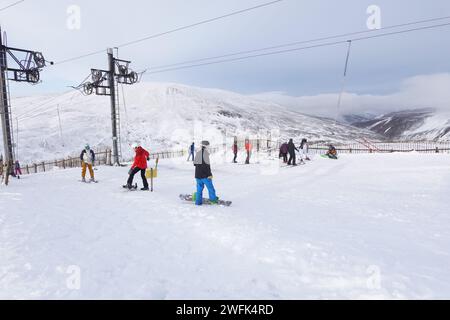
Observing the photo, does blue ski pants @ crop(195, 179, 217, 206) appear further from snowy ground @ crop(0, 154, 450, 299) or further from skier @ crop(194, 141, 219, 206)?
snowy ground @ crop(0, 154, 450, 299)

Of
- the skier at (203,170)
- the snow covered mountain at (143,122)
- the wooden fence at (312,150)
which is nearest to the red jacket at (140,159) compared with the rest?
the skier at (203,170)

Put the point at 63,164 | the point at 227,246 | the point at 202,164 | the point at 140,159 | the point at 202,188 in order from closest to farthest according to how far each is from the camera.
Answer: the point at 227,246, the point at 202,164, the point at 202,188, the point at 140,159, the point at 63,164

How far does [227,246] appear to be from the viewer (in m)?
5.49

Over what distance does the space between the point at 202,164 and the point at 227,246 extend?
142 inches

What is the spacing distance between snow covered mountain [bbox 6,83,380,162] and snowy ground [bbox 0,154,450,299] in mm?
42133

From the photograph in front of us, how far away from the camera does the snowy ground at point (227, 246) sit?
3900 millimetres

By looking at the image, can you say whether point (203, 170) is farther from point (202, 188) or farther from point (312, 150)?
point (312, 150)

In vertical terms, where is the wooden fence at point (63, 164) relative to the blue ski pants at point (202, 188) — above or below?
below

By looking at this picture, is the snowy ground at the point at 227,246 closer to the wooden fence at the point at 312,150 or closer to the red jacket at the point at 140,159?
the red jacket at the point at 140,159

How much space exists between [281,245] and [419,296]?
2.28 meters

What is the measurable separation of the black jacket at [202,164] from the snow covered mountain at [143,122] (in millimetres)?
41623

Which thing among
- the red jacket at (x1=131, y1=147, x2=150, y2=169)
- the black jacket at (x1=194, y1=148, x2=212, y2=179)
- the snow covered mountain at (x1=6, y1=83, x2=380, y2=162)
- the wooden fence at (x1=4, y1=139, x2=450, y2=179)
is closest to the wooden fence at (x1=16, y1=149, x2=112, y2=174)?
the wooden fence at (x1=4, y1=139, x2=450, y2=179)

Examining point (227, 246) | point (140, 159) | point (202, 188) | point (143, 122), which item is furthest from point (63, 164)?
point (143, 122)
